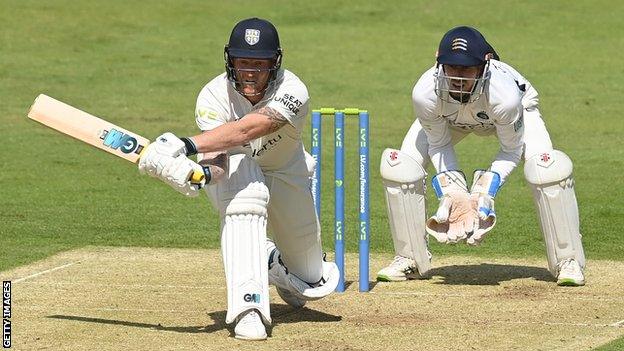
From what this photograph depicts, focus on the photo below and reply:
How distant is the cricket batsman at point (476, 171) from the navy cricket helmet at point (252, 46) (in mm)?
1564

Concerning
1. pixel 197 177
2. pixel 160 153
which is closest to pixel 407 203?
pixel 197 177

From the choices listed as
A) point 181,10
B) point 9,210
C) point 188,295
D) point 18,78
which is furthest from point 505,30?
point 188,295

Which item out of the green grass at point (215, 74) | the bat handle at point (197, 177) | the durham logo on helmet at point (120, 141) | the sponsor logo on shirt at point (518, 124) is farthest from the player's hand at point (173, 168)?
the green grass at point (215, 74)

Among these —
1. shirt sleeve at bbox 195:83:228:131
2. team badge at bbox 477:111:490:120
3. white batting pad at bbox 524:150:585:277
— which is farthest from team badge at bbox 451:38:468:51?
shirt sleeve at bbox 195:83:228:131

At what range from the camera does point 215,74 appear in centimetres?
2022

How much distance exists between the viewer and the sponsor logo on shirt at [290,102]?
24.5 feet

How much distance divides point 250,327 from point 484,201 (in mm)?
2074

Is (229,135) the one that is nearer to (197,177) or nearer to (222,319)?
(197,177)

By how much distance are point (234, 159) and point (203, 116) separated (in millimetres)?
296

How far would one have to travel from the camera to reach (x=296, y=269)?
8.03m

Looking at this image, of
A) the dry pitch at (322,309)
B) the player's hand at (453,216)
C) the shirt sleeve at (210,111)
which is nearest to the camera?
the dry pitch at (322,309)

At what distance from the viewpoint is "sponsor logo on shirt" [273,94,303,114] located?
24.5 feet

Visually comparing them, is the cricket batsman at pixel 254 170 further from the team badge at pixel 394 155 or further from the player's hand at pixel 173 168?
the team badge at pixel 394 155

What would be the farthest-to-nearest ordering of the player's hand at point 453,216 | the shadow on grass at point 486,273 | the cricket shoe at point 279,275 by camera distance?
the shadow on grass at point 486,273, the player's hand at point 453,216, the cricket shoe at point 279,275
